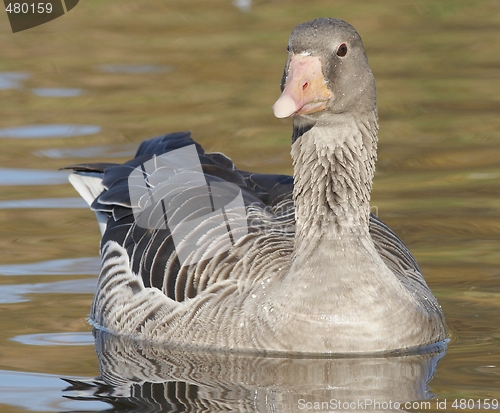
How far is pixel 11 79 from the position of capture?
68.5ft

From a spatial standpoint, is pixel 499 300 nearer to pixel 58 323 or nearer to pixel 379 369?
pixel 379 369

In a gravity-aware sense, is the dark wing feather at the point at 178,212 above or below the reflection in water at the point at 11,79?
below

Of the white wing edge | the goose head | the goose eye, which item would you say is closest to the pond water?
the white wing edge

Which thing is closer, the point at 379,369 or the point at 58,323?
the point at 379,369

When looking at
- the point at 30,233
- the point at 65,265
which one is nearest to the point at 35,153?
the point at 30,233

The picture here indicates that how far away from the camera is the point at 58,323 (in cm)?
1050

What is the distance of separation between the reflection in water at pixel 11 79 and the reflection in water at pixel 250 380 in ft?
38.5

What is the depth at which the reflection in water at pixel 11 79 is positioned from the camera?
2034 centimetres

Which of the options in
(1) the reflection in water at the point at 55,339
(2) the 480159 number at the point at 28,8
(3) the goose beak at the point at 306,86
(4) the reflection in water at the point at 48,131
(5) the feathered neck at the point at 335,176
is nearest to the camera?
(3) the goose beak at the point at 306,86

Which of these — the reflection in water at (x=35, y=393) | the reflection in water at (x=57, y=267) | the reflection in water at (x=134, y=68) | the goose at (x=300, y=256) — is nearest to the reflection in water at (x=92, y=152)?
the reflection in water at (x=57, y=267)

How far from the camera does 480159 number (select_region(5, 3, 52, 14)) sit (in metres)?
25.1

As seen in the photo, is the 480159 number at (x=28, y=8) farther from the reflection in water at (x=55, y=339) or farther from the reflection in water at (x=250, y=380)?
the reflection in water at (x=250, y=380)

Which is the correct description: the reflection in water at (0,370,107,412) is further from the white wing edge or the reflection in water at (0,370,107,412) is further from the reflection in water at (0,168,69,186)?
the reflection in water at (0,168,69,186)

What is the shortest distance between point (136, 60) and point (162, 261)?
12927 millimetres
